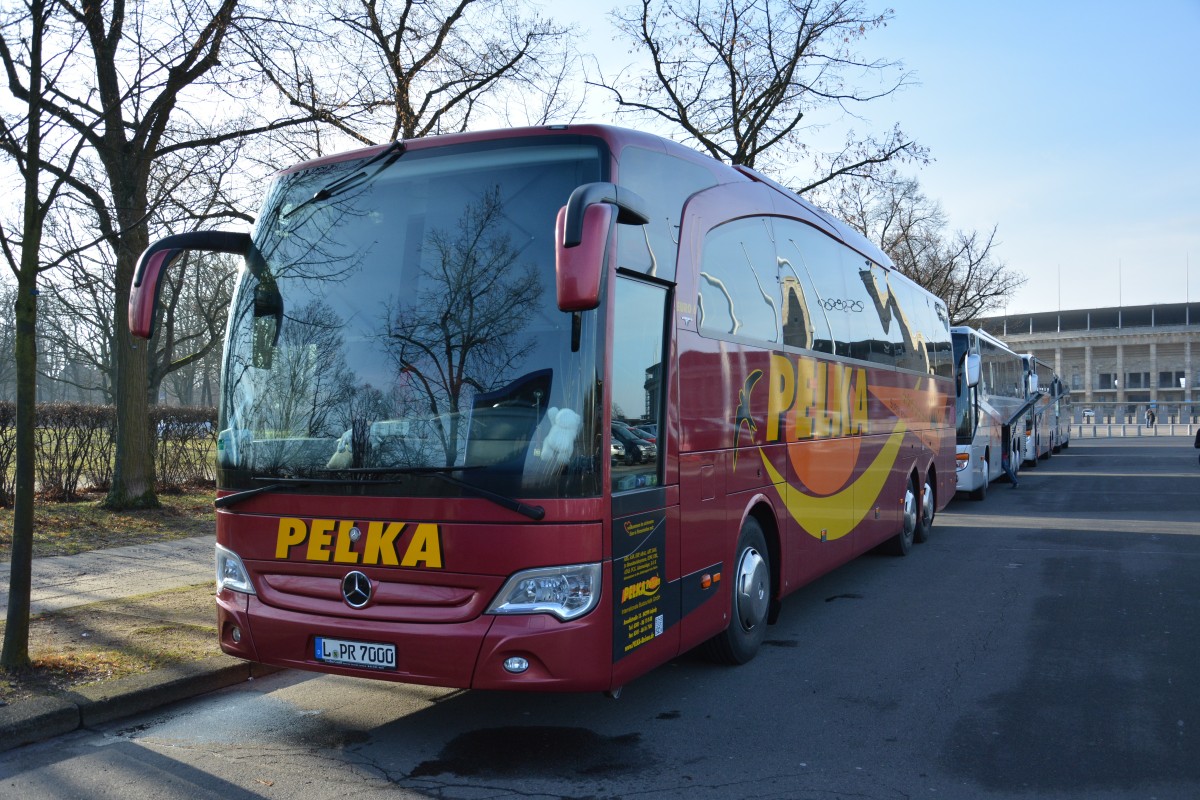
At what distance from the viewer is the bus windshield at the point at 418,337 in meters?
4.95

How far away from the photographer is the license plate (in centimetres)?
503

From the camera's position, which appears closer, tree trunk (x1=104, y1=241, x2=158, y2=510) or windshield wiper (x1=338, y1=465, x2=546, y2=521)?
windshield wiper (x1=338, y1=465, x2=546, y2=521)

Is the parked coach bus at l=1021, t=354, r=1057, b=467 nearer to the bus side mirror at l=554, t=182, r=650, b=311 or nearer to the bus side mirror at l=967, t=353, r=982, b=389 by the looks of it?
the bus side mirror at l=967, t=353, r=982, b=389

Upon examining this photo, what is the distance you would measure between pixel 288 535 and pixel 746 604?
323 cm

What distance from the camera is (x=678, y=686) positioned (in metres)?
6.60

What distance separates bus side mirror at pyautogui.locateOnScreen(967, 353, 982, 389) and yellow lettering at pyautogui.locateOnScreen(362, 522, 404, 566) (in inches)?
588

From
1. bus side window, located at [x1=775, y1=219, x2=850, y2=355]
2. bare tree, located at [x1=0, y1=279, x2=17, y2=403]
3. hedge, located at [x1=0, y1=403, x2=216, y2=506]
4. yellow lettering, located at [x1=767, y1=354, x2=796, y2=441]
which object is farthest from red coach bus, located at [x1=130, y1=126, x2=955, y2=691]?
bare tree, located at [x1=0, y1=279, x2=17, y2=403]

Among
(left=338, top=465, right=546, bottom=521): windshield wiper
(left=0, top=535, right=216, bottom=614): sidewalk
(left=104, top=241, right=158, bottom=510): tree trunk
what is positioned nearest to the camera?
(left=338, top=465, right=546, bottom=521): windshield wiper

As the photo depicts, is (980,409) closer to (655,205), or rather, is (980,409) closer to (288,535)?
(655,205)

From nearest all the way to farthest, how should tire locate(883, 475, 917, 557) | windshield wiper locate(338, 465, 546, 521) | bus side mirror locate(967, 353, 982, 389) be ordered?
windshield wiper locate(338, 465, 546, 521) → tire locate(883, 475, 917, 557) → bus side mirror locate(967, 353, 982, 389)

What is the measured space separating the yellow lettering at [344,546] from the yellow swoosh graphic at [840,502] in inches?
126

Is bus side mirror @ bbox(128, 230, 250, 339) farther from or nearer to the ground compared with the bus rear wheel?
farther from the ground

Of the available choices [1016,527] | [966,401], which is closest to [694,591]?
[1016,527]

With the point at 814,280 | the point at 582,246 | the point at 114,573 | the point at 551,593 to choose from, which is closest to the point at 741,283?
the point at 814,280
